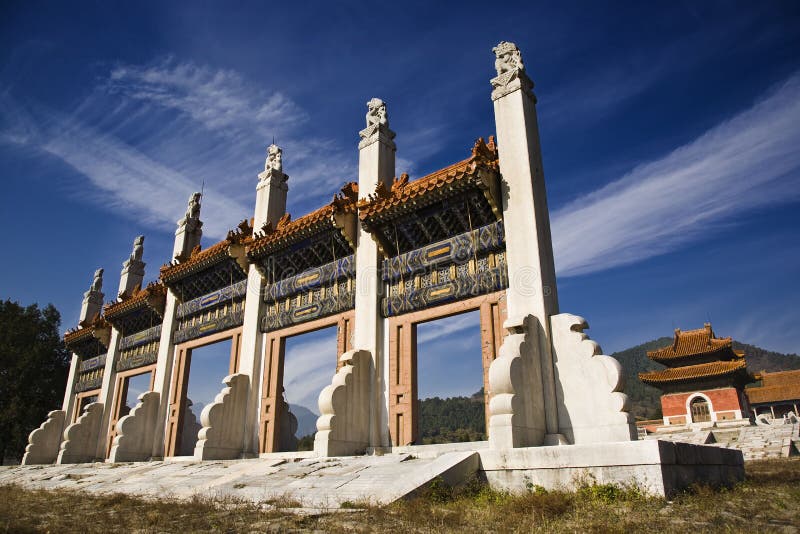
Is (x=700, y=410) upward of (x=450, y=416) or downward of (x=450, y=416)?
downward

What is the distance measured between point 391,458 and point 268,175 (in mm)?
12452

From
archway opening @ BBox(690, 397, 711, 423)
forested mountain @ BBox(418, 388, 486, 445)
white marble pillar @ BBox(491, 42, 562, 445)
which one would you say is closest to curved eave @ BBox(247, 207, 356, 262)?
white marble pillar @ BBox(491, 42, 562, 445)

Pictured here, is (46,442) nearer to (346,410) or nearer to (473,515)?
(346,410)

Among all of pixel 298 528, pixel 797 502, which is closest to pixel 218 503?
pixel 298 528

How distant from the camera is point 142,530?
6.39 metres

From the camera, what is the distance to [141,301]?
23266 mm

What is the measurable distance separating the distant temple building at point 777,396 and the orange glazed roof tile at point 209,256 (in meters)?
49.2

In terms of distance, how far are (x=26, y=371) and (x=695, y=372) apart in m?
42.1

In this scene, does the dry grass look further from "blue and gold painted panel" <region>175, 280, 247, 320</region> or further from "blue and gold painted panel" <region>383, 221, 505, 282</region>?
"blue and gold painted panel" <region>175, 280, 247, 320</region>

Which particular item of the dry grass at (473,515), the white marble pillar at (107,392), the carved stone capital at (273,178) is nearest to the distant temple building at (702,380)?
the carved stone capital at (273,178)

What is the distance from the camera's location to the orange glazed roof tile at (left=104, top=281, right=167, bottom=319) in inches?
878

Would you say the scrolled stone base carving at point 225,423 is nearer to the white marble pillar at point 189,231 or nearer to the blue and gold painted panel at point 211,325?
the blue and gold painted panel at point 211,325

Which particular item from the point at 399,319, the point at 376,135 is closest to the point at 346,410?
the point at 399,319

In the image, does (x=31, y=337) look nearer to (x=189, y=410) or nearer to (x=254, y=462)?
(x=189, y=410)
